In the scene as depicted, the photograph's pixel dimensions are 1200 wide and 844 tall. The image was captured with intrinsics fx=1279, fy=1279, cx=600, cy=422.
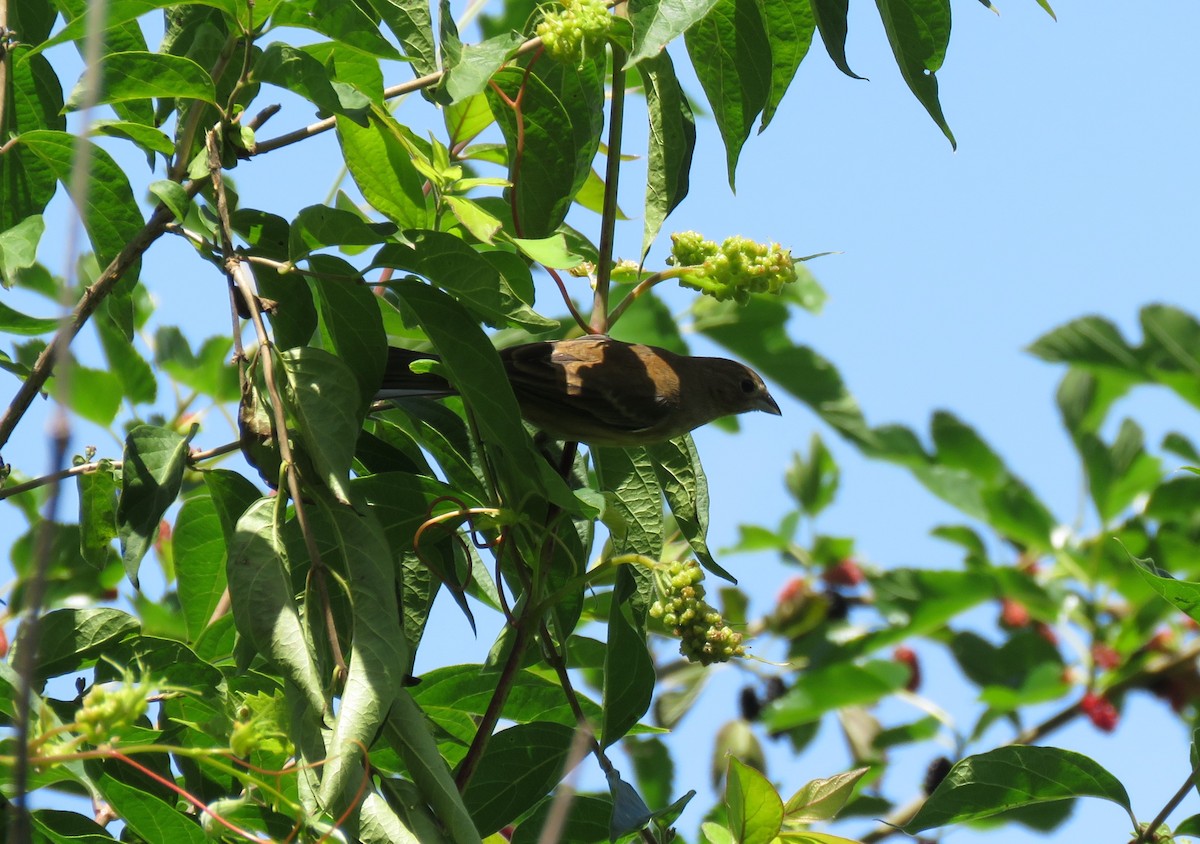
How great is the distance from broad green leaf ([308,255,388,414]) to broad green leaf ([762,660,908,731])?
3.89 metres

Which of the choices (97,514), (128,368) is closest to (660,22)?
(97,514)

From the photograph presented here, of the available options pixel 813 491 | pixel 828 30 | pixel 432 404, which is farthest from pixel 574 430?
pixel 813 491

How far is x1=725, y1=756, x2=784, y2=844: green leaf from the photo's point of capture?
8.58 feet

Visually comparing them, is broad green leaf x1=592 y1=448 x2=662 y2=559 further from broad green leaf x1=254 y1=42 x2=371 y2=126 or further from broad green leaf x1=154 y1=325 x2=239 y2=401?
broad green leaf x1=154 y1=325 x2=239 y2=401

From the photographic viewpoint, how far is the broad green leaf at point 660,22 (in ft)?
8.00

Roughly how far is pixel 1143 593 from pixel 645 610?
13.6 ft

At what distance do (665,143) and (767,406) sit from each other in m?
3.41

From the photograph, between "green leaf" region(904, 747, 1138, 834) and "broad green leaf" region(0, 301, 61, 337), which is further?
"broad green leaf" region(0, 301, 61, 337)

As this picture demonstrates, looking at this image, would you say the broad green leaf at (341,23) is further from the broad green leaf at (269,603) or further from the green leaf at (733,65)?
the broad green leaf at (269,603)

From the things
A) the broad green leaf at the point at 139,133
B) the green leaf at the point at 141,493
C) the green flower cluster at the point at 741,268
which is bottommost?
the green leaf at the point at 141,493

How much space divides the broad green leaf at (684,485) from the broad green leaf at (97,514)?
1.33 metres

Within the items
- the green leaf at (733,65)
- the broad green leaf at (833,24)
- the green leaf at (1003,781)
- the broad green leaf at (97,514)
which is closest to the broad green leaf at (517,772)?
the green leaf at (1003,781)

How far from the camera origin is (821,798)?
2.83 meters

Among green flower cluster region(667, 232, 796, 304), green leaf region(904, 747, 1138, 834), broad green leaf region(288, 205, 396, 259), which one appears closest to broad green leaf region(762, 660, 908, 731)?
green leaf region(904, 747, 1138, 834)
